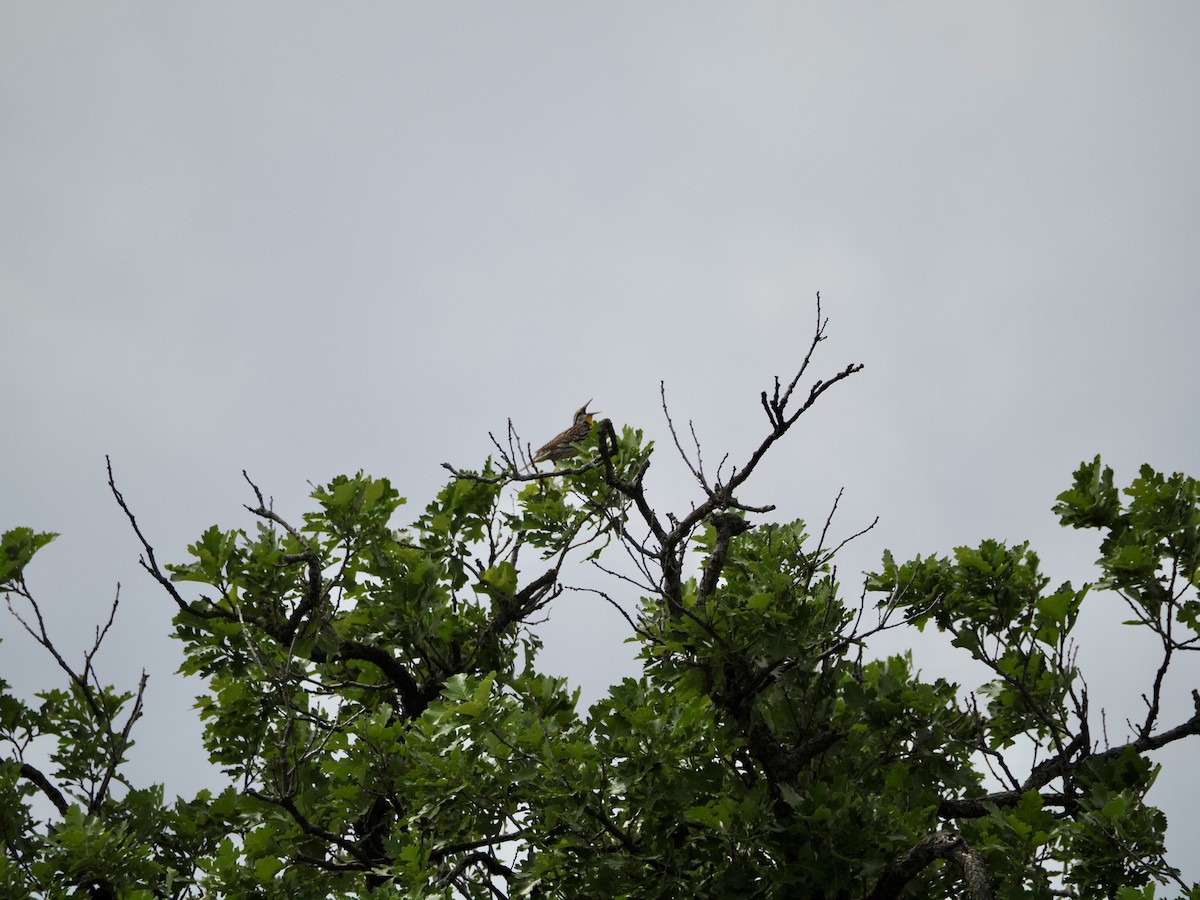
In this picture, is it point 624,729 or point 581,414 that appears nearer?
point 624,729

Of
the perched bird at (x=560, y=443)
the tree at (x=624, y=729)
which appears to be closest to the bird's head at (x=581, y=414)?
the perched bird at (x=560, y=443)

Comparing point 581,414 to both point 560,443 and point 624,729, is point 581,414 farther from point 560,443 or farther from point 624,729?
point 624,729

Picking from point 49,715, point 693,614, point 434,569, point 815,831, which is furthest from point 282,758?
point 49,715

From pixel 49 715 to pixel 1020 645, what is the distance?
9.23 m

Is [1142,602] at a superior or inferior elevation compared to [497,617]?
inferior

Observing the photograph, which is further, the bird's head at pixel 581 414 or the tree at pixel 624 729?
the bird's head at pixel 581 414

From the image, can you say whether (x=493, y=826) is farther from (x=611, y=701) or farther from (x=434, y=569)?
(x=434, y=569)

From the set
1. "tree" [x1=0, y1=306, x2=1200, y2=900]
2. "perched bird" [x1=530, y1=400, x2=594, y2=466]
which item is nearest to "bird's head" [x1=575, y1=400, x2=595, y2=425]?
"perched bird" [x1=530, y1=400, x2=594, y2=466]

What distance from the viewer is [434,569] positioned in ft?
30.2

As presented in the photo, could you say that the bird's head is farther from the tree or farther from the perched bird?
the tree

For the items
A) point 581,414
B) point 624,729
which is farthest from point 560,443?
point 624,729

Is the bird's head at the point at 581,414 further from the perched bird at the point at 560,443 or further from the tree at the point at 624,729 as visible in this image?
the tree at the point at 624,729

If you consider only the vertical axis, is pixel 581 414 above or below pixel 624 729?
above

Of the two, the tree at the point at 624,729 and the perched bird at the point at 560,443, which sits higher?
the perched bird at the point at 560,443
